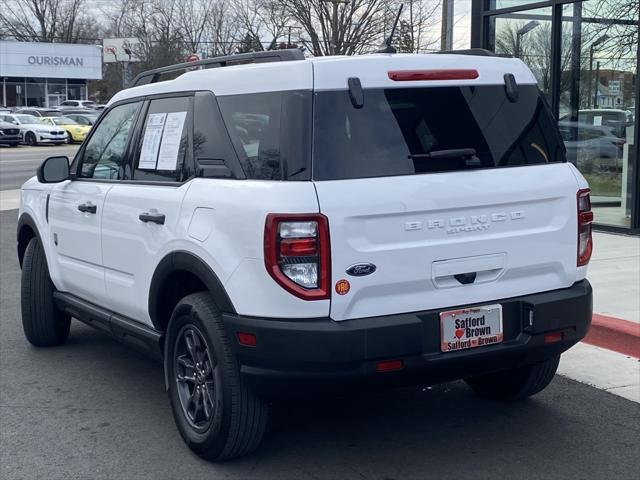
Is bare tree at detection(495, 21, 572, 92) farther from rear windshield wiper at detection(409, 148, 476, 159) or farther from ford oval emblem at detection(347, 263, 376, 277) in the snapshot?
ford oval emblem at detection(347, 263, 376, 277)

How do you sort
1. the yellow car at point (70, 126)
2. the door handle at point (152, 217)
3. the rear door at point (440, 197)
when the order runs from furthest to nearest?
1. the yellow car at point (70, 126)
2. the door handle at point (152, 217)
3. the rear door at point (440, 197)

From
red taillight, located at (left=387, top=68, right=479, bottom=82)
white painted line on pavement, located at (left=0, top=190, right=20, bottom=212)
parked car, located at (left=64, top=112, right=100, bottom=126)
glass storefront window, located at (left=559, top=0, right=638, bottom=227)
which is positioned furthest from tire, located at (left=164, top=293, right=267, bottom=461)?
parked car, located at (left=64, top=112, right=100, bottom=126)

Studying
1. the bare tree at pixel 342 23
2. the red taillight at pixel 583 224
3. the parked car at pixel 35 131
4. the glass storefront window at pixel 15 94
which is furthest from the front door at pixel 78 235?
the glass storefront window at pixel 15 94

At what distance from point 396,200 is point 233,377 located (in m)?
1.10

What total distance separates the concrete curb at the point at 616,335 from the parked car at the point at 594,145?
5.55m

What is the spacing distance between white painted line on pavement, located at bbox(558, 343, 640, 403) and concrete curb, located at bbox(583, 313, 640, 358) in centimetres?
7

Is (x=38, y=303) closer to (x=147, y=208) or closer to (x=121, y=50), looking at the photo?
(x=147, y=208)

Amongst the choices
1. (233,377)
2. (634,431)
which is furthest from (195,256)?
(634,431)

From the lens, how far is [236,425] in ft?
13.7

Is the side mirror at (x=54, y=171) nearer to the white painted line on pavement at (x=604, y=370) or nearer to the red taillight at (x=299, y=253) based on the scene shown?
the red taillight at (x=299, y=253)

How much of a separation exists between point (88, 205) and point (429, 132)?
7.80 ft

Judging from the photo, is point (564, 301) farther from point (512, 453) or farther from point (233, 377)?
point (233, 377)

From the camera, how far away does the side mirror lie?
5.95 metres

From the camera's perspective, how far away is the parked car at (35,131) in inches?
1563
